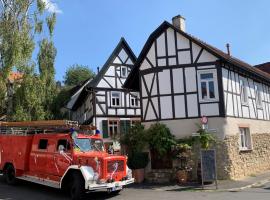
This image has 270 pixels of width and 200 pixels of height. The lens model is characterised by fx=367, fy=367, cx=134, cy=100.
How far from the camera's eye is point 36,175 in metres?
14.9

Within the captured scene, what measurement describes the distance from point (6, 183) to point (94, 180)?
6338 millimetres

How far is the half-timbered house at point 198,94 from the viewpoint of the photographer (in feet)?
59.4

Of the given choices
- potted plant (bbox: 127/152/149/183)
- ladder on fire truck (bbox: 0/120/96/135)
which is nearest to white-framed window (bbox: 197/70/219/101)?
potted plant (bbox: 127/152/149/183)

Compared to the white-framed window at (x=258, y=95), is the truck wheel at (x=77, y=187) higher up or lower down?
lower down

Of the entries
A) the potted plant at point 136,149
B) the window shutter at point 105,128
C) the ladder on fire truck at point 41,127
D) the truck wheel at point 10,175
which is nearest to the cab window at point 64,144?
the ladder on fire truck at point 41,127

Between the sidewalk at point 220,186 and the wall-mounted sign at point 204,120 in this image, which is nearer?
the sidewalk at point 220,186

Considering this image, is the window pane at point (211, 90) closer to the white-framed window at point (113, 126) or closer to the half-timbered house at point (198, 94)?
the half-timbered house at point (198, 94)

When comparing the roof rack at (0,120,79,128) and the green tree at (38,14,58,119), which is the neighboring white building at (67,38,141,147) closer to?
the green tree at (38,14,58,119)

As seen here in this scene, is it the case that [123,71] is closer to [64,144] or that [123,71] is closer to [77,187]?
[64,144]

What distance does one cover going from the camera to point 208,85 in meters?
18.6

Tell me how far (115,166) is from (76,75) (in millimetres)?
51259

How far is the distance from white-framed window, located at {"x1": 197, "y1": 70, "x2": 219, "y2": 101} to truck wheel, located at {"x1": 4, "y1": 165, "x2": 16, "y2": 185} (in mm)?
9636

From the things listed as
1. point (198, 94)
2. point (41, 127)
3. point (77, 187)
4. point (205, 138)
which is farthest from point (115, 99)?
point (77, 187)

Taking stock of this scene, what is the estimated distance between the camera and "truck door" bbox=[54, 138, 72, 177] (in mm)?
13516
